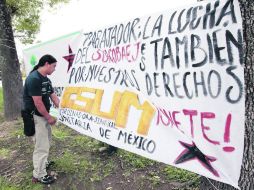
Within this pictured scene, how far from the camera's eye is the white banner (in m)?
3.26

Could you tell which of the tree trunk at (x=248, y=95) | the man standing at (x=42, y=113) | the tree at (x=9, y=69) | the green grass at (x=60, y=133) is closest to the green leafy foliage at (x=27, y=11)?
the tree at (x=9, y=69)

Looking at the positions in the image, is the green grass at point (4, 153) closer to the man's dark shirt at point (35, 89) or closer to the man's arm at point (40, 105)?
the man's dark shirt at point (35, 89)

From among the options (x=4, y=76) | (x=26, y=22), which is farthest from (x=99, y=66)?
(x=26, y=22)

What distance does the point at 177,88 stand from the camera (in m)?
3.77

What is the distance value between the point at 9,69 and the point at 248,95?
7.36 meters

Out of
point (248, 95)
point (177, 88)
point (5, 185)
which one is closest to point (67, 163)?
point (5, 185)

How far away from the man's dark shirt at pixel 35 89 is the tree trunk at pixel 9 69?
409 centimetres

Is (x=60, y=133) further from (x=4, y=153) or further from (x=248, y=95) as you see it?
(x=248, y=95)

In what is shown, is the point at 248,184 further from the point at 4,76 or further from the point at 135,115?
the point at 4,76

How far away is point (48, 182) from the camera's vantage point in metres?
5.31

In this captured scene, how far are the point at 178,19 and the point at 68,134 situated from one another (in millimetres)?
4397

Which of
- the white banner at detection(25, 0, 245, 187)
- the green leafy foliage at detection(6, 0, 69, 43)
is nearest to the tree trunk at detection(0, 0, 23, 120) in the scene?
the green leafy foliage at detection(6, 0, 69, 43)

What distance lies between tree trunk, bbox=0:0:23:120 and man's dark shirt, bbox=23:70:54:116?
13.4ft

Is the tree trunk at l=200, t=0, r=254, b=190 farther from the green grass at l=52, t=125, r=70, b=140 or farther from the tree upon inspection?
the tree
